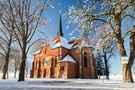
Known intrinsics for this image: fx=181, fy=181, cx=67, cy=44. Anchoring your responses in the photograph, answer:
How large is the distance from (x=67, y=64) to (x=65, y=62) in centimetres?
89

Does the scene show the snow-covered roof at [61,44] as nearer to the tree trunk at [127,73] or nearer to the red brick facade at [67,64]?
the red brick facade at [67,64]

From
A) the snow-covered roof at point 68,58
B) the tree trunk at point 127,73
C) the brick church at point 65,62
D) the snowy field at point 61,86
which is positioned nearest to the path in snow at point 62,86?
the snowy field at point 61,86

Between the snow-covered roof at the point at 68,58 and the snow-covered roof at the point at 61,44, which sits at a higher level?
the snow-covered roof at the point at 61,44

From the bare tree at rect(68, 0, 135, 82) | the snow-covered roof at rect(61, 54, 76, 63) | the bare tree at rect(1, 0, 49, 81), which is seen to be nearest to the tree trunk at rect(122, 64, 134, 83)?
the bare tree at rect(68, 0, 135, 82)

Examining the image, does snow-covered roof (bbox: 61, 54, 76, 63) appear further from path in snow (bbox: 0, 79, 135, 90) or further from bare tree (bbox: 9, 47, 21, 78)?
path in snow (bbox: 0, 79, 135, 90)

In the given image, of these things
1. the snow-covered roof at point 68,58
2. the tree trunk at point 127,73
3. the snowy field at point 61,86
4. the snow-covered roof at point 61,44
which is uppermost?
the snow-covered roof at point 61,44

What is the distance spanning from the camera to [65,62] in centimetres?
4706

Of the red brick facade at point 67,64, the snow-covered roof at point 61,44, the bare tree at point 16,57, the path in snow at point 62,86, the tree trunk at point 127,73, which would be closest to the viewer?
the path in snow at point 62,86

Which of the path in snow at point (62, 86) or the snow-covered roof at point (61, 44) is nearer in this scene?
the path in snow at point (62, 86)

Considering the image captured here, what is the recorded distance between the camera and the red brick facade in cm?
4716

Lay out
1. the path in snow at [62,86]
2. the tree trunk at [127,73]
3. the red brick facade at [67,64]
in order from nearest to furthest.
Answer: the path in snow at [62,86]
the tree trunk at [127,73]
the red brick facade at [67,64]

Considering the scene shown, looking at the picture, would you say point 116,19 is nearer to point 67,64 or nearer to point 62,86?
point 62,86

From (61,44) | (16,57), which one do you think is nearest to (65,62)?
(61,44)

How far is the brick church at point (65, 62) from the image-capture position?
47250 millimetres
